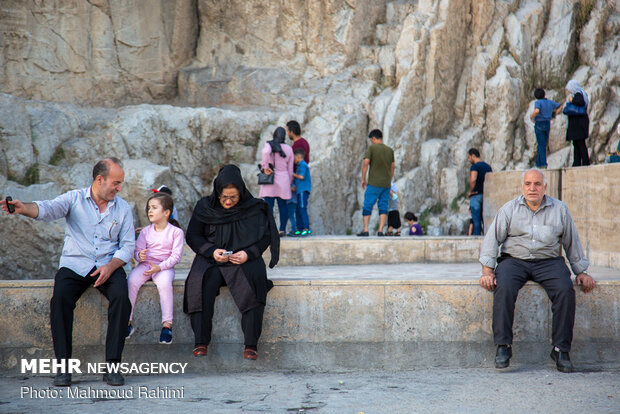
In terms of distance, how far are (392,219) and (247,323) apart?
27.5 feet

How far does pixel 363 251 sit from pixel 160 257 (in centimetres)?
442

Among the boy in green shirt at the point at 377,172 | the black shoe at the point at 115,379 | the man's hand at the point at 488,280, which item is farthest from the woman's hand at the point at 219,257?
the boy in green shirt at the point at 377,172

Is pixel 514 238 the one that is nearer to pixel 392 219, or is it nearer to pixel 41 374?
pixel 41 374

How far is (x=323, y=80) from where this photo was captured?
1806 centimetres

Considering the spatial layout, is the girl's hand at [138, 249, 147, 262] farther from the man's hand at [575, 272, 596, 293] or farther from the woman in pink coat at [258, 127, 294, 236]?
the woman in pink coat at [258, 127, 294, 236]

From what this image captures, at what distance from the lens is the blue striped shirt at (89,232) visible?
4988mm

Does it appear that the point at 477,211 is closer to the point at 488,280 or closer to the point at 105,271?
the point at 488,280

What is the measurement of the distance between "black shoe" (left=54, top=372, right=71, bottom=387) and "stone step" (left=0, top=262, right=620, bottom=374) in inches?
25.2

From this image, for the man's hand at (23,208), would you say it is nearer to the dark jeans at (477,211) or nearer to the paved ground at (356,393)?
the paved ground at (356,393)

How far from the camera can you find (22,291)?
5.30m

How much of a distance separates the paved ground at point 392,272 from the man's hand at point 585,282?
4.42ft

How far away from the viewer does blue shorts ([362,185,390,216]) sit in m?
11.0

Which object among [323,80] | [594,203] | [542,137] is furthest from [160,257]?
[323,80]

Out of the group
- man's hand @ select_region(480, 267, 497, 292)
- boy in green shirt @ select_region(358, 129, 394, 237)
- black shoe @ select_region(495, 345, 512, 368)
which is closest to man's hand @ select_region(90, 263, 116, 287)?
man's hand @ select_region(480, 267, 497, 292)
